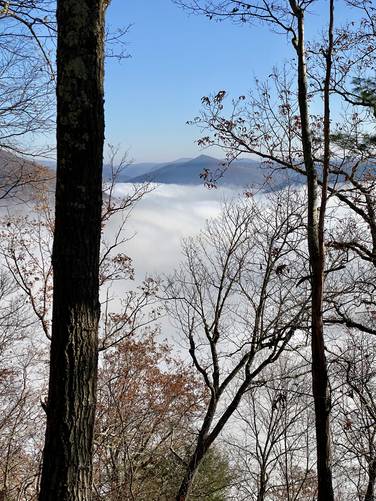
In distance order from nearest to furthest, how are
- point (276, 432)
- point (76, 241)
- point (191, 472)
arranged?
point (76, 241) < point (191, 472) < point (276, 432)

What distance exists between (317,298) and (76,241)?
2.92 m

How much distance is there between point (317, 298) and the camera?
4418 mm

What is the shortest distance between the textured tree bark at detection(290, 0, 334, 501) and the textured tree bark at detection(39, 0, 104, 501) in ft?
8.87

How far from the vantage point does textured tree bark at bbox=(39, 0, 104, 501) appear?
6.89ft

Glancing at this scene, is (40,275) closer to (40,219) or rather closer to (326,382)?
(40,219)

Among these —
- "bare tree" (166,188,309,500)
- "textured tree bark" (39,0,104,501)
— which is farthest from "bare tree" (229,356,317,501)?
"textured tree bark" (39,0,104,501)

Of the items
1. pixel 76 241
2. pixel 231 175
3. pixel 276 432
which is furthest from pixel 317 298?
pixel 276 432

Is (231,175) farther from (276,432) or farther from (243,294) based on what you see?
(276,432)

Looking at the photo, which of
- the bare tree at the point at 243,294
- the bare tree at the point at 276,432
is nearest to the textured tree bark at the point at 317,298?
the bare tree at the point at 243,294

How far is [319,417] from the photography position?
13.8ft

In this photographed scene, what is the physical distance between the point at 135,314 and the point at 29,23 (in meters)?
5.84

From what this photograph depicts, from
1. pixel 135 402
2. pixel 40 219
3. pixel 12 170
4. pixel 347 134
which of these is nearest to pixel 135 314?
pixel 135 402

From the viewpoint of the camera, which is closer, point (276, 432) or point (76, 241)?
point (76, 241)

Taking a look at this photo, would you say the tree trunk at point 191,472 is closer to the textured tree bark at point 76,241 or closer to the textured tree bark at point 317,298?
the textured tree bark at point 317,298
